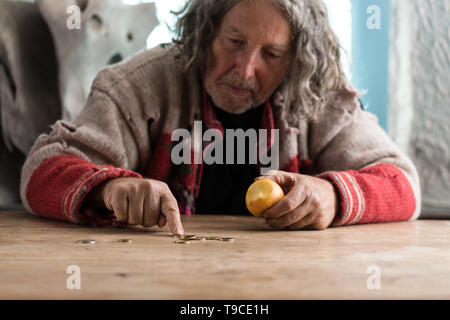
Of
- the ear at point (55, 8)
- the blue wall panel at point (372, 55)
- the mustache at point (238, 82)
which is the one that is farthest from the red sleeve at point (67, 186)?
the blue wall panel at point (372, 55)

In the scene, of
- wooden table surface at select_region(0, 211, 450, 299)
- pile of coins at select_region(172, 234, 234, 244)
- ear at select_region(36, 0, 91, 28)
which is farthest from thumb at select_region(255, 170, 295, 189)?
ear at select_region(36, 0, 91, 28)

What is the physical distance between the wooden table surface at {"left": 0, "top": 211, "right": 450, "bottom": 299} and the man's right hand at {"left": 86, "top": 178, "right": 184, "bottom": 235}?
34mm

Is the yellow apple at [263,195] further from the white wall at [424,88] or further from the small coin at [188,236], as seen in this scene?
the white wall at [424,88]

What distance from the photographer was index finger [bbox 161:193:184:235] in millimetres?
1191

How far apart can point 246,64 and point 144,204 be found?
599mm

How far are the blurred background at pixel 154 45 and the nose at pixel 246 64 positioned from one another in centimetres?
71

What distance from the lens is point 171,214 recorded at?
1.21 m

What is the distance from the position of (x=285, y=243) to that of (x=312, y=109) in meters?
0.76

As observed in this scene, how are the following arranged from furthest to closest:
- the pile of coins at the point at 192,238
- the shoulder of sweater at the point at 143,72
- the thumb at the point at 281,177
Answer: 1. the shoulder of sweater at the point at 143,72
2. the thumb at the point at 281,177
3. the pile of coins at the point at 192,238

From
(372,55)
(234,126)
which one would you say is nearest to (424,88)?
(372,55)

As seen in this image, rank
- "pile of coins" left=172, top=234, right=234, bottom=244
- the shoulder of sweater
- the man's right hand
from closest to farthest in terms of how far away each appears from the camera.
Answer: "pile of coins" left=172, top=234, right=234, bottom=244 → the man's right hand → the shoulder of sweater

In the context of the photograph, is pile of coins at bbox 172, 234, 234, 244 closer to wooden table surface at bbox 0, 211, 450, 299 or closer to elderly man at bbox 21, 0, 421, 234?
wooden table surface at bbox 0, 211, 450, 299

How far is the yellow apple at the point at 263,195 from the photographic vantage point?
50.1 inches
